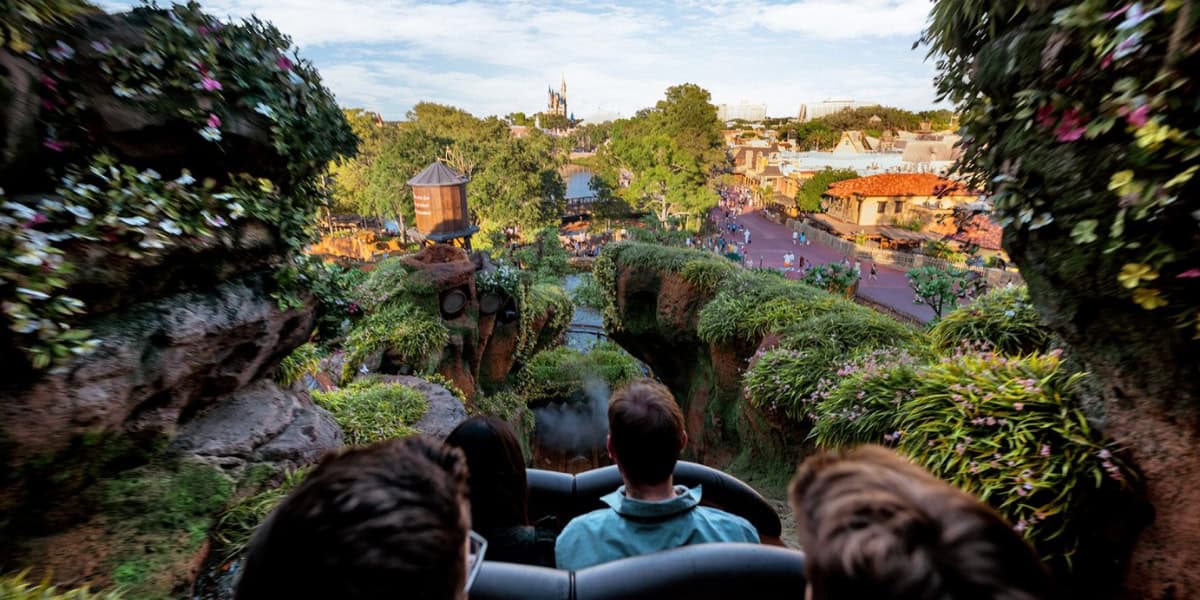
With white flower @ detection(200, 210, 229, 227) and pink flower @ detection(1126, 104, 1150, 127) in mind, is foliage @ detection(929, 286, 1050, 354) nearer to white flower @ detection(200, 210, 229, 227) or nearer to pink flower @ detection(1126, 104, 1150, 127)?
pink flower @ detection(1126, 104, 1150, 127)

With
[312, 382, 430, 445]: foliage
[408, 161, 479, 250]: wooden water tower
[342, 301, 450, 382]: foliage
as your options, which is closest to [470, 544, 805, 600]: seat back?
[312, 382, 430, 445]: foliage

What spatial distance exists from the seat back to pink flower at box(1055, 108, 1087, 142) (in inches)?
90.4

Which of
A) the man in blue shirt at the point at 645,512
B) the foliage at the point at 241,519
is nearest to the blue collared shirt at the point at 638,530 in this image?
the man in blue shirt at the point at 645,512

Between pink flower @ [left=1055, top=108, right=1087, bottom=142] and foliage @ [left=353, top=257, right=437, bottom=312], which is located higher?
pink flower @ [left=1055, top=108, right=1087, bottom=142]

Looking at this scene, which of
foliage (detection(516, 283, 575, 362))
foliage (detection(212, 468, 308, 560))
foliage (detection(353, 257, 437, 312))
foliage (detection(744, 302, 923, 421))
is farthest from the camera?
foliage (detection(516, 283, 575, 362))

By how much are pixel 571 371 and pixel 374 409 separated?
12385mm

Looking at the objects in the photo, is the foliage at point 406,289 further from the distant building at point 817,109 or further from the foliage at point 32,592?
the distant building at point 817,109

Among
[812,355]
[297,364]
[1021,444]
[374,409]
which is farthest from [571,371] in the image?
[1021,444]

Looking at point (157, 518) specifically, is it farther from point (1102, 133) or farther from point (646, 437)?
point (1102, 133)

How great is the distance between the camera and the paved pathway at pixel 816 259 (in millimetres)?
18766

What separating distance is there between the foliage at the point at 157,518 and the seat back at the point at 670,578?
2225 mm

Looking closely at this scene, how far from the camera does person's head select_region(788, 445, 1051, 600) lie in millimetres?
661

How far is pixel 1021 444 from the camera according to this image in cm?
286

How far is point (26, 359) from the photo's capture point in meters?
2.08
